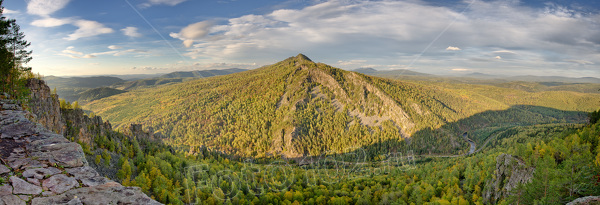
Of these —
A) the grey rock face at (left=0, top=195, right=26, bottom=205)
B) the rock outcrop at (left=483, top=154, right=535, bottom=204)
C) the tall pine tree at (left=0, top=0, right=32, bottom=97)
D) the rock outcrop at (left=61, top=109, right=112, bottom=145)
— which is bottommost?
the rock outcrop at (left=483, top=154, right=535, bottom=204)

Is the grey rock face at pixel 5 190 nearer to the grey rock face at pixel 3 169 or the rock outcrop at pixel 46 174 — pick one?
the rock outcrop at pixel 46 174

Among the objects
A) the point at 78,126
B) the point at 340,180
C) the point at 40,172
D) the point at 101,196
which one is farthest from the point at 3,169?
the point at 340,180

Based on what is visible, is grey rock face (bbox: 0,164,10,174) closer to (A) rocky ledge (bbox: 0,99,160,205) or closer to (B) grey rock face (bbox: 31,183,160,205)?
(A) rocky ledge (bbox: 0,99,160,205)

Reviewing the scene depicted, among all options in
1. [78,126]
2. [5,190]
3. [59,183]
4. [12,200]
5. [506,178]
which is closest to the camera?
[12,200]

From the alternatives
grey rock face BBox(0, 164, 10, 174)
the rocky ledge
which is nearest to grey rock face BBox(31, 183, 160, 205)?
the rocky ledge

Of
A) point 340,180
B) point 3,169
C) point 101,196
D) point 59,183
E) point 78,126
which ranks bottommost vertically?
point 340,180

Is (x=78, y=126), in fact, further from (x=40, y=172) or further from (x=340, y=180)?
(x=340, y=180)

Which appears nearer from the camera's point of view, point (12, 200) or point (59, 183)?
point (12, 200)
